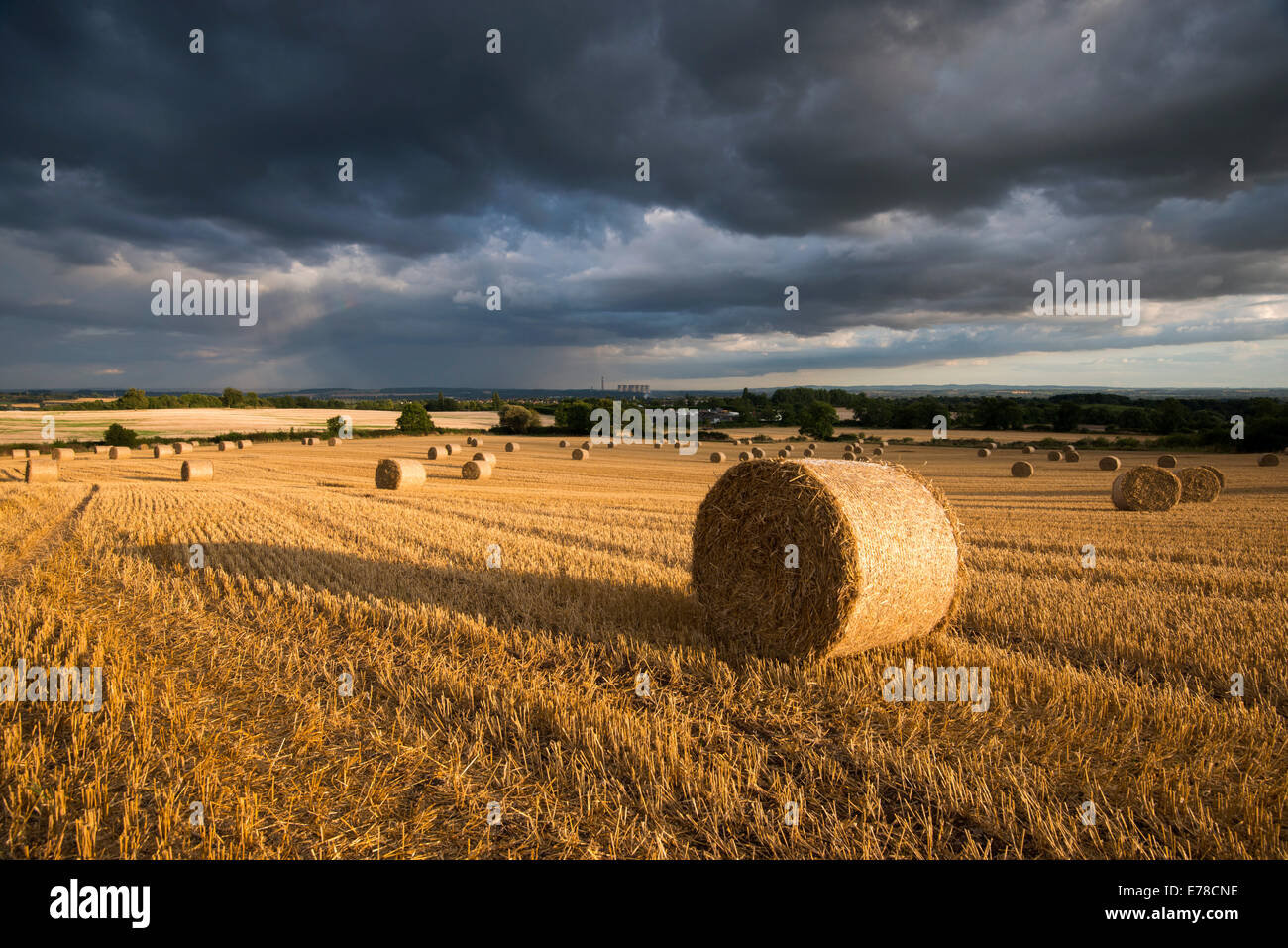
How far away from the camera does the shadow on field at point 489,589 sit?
691cm

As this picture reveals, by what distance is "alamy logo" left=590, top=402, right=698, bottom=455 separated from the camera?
204 ft

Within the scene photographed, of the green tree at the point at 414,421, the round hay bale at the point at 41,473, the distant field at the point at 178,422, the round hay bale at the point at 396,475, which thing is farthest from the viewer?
the green tree at the point at 414,421

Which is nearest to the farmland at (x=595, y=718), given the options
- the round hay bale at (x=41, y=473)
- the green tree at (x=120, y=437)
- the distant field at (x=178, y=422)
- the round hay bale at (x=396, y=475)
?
the round hay bale at (x=396, y=475)

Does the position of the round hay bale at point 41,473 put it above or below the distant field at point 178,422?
below

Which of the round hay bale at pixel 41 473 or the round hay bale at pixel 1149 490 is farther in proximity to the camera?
the round hay bale at pixel 41 473

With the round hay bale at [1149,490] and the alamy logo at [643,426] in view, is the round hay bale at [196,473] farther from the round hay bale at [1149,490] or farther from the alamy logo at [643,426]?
the alamy logo at [643,426]

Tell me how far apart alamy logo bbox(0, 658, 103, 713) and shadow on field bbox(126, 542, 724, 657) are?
2.73 metres

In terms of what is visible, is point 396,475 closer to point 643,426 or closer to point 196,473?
point 196,473

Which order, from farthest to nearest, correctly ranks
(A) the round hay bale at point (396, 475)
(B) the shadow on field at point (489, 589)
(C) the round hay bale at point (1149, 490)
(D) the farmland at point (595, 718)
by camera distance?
(A) the round hay bale at point (396, 475)
(C) the round hay bale at point (1149, 490)
(B) the shadow on field at point (489, 589)
(D) the farmland at point (595, 718)

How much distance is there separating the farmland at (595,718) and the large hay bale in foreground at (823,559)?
330 mm
